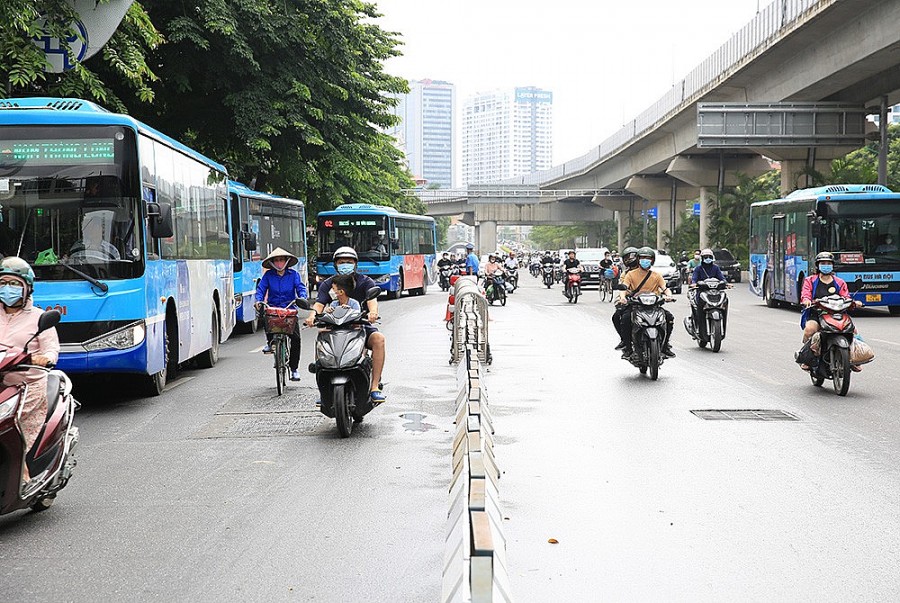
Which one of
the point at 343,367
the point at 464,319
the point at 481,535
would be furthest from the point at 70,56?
the point at 481,535

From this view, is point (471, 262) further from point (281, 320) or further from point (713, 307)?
point (281, 320)

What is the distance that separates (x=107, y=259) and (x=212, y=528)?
583cm

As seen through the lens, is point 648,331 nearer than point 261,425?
No

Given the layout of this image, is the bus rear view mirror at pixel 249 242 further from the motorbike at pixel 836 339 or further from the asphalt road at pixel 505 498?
the motorbike at pixel 836 339

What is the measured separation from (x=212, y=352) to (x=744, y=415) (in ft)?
27.6

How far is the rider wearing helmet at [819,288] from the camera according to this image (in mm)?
12570

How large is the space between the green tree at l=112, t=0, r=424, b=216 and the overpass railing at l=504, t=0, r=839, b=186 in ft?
43.3

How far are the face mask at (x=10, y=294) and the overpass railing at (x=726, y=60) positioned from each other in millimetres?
27478

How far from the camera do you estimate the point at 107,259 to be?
11.5m

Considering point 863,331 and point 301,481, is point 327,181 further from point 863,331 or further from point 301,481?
point 301,481

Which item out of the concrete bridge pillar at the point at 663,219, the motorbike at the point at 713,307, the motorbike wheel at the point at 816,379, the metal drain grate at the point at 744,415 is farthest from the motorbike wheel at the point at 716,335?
the concrete bridge pillar at the point at 663,219

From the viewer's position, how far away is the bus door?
97.9ft

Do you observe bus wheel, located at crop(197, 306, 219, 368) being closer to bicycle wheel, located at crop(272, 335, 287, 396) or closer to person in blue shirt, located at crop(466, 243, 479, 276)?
bicycle wheel, located at crop(272, 335, 287, 396)

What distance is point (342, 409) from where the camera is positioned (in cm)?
935
